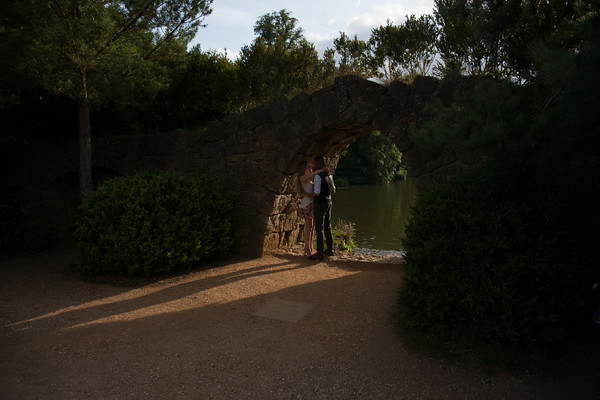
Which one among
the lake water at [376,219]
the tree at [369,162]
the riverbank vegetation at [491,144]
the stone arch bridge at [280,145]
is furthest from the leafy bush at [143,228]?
the tree at [369,162]

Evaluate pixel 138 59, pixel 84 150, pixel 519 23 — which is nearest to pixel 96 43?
pixel 138 59

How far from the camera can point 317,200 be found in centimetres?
639

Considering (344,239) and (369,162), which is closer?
(344,239)

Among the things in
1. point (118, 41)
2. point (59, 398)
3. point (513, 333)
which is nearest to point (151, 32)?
point (118, 41)

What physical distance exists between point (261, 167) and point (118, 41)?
2.81 metres

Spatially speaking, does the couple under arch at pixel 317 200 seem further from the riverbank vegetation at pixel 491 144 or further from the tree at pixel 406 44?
the tree at pixel 406 44

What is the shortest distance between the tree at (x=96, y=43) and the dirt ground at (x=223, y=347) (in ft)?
9.08

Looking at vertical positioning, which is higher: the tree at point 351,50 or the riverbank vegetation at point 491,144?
the tree at point 351,50

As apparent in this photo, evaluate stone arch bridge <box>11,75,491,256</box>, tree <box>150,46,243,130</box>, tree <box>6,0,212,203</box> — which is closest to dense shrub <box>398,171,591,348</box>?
stone arch bridge <box>11,75,491,256</box>

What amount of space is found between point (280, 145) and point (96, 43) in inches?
115

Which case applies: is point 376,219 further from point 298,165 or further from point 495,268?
point 495,268

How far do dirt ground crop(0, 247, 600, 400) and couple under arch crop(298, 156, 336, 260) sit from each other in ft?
3.47

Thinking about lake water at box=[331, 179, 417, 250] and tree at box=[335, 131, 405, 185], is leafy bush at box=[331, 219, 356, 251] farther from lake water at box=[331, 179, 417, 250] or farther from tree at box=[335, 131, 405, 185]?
tree at box=[335, 131, 405, 185]

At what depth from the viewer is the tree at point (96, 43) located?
17.2 ft
